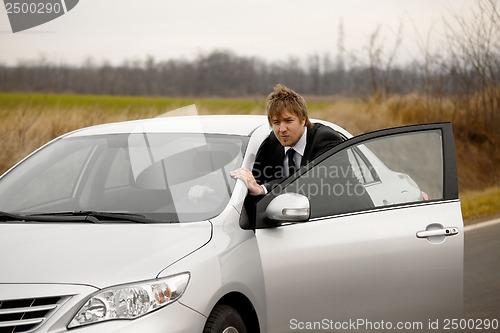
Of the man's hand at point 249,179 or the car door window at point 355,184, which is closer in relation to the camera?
the man's hand at point 249,179

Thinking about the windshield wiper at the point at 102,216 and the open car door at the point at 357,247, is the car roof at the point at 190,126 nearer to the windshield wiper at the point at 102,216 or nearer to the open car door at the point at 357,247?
the open car door at the point at 357,247

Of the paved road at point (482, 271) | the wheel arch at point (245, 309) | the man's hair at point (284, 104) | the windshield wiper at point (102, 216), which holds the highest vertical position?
the man's hair at point (284, 104)

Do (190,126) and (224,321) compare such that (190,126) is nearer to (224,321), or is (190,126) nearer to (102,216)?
(102,216)

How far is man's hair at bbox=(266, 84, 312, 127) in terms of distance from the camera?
5492 millimetres

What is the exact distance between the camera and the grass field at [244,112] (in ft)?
44.2

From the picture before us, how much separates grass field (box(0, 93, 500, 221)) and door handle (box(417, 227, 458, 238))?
8172 mm

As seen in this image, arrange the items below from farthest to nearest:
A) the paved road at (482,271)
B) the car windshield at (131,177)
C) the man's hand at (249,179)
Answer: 1. the paved road at (482,271)
2. the car windshield at (131,177)
3. the man's hand at (249,179)

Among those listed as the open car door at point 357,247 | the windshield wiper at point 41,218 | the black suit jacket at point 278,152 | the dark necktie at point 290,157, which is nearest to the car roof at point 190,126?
the black suit jacket at point 278,152

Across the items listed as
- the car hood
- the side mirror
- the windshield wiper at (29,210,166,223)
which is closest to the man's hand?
the side mirror

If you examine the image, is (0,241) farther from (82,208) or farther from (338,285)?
(338,285)

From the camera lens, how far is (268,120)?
5703mm

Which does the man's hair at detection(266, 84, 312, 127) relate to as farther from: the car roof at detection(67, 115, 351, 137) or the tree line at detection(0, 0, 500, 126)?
the tree line at detection(0, 0, 500, 126)

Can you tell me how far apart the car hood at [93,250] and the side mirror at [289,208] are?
330 millimetres

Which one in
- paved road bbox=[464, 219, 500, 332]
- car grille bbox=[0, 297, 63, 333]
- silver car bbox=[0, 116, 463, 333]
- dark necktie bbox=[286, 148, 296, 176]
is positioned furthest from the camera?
paved road bbox=[464, 219, 500, 332]
